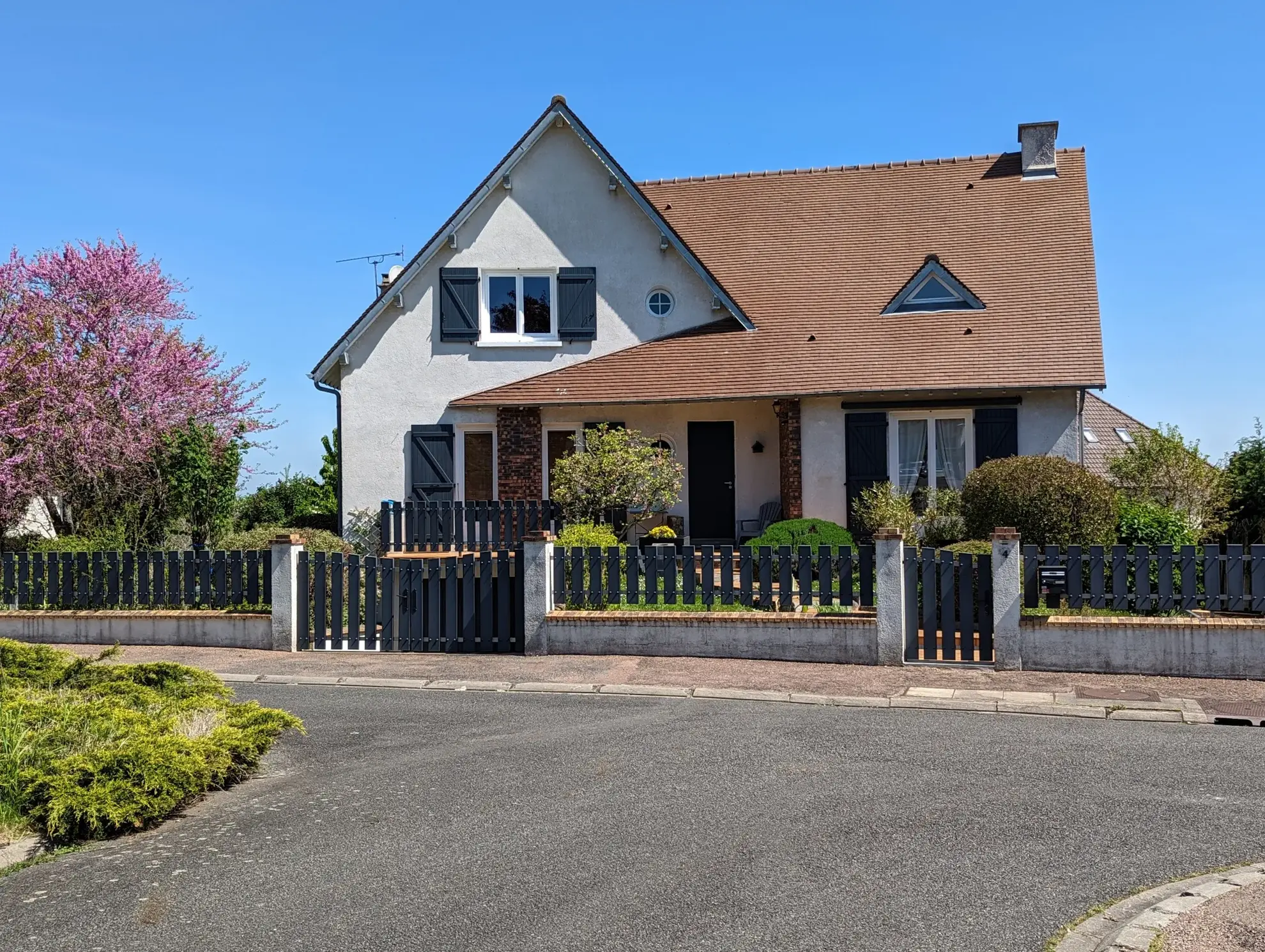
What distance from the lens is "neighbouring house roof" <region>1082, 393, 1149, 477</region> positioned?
111ft

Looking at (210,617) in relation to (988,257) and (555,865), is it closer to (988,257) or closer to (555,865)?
(555,865)

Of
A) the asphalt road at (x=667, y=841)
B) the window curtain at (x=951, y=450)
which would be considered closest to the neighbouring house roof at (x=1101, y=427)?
the window curtain at (x=951, y=450)

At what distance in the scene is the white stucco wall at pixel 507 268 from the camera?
22828mm

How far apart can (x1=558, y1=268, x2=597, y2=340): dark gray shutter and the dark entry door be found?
2.75 m

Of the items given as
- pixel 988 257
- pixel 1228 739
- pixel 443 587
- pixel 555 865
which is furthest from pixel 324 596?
pixel 988 257

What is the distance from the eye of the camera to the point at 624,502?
19922mm

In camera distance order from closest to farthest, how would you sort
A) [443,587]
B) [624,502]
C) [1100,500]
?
[443,587] < [1100,500] < [624,502]

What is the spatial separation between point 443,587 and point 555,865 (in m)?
8.05

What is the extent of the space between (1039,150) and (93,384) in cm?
1878

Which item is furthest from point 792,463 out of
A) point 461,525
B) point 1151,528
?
point 1151,528

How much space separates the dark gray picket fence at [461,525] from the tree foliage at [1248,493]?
35.7ft

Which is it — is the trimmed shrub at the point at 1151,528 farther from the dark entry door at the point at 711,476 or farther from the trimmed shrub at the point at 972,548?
the dark entry door at the point at 711,476

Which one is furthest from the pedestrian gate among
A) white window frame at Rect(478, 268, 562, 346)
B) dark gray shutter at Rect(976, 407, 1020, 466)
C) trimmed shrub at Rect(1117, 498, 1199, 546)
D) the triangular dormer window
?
the triangular dormer window

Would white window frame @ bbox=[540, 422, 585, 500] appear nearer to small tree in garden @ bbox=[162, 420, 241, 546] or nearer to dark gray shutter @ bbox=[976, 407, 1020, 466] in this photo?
small tree in garden @ bbox=[162, 420, 241, 546]
